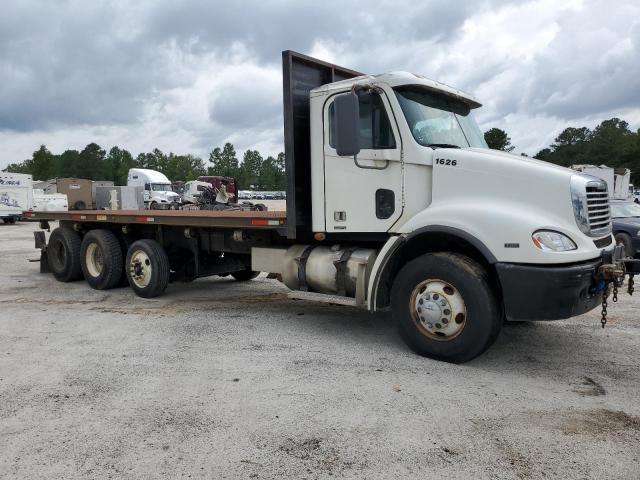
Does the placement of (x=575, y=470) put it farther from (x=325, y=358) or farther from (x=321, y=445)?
(x=325, y=358)

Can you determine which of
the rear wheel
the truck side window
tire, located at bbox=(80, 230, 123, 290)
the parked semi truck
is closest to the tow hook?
the parked semi truck

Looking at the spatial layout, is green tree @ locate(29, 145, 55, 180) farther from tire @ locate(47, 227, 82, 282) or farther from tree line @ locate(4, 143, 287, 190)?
tire @ locate(47, 227, 82, 282)

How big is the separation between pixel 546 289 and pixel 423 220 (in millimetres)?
1226

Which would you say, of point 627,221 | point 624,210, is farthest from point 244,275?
point 624,210

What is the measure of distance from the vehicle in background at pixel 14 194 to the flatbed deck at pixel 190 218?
21.2m

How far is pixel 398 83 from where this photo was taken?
5.23 meters

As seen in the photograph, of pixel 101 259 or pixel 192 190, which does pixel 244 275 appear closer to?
pixel 101 259

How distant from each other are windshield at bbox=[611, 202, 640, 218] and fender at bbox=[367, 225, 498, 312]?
10.3 metres

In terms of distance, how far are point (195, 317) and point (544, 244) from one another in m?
4.37

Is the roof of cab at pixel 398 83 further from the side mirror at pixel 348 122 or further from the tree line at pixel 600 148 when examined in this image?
the tree line at pixel 600 148

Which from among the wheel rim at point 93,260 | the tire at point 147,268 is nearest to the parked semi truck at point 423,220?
the tire at point 147,268

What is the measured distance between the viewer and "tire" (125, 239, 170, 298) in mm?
7871

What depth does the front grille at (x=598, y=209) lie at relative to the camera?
455 centimetres

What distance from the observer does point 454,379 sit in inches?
174
